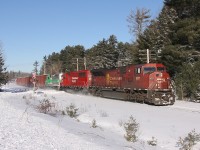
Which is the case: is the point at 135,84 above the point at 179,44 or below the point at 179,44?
below

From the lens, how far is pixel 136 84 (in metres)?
26.7

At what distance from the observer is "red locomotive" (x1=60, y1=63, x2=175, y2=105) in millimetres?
24594

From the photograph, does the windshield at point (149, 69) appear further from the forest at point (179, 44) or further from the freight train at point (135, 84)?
the forest at point (179, 44)

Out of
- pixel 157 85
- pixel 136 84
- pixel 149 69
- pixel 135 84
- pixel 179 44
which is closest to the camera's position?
pixel 157 85

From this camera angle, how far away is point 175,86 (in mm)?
30953

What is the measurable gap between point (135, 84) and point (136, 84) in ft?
0.51

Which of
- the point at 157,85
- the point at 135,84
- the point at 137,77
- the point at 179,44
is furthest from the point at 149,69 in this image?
the point at 179,44

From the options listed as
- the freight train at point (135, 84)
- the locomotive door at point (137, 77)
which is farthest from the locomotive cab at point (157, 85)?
the locomotive door at point (137, 77)

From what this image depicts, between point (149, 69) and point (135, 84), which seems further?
point (135, 84)

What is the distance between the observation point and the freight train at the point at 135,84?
24.6 m

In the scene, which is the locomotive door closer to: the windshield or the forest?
the windshield

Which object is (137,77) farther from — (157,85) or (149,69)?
(157,85)

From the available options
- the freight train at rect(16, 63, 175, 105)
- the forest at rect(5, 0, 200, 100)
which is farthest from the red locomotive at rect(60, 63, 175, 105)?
the forest at rect(5, 0, 200, 100)

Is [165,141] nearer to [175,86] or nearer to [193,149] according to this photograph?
[193,149]
